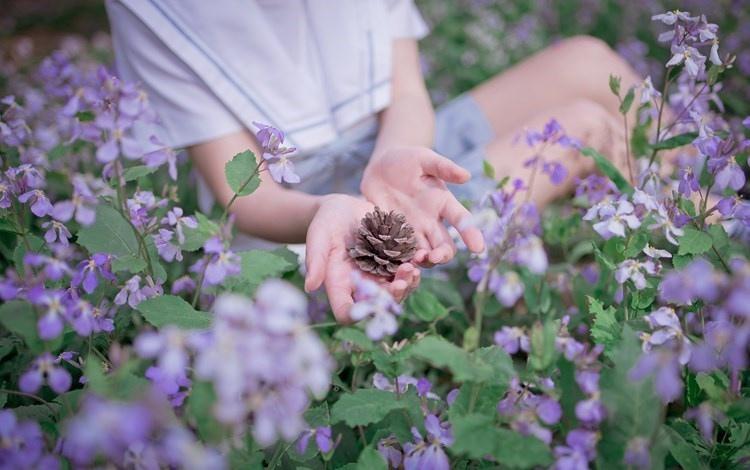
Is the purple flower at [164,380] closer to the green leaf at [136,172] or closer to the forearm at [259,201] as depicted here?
the green leaf at [136,172]

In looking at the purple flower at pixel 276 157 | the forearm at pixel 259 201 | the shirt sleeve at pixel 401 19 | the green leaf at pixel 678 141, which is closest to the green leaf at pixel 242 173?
the purple flower at pixel 276 157

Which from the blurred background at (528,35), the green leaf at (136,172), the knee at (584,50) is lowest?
the blurred background at (528,35)

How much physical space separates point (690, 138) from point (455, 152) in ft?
2.32

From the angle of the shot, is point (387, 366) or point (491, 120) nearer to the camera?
point (387, 366)

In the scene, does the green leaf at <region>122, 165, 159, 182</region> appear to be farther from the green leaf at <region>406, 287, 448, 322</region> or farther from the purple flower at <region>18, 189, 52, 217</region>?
the green leaf at <region>406, 287, 448, 322</region>

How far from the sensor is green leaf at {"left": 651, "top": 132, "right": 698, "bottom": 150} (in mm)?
1187

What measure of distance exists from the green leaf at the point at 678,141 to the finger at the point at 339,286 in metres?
0.60

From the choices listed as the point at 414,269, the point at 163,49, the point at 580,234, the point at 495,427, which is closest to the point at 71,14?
the point at 163,49

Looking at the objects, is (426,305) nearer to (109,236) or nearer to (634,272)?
(634,272)

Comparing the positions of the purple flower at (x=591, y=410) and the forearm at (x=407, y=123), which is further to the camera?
the forearm at (x=407, y=123)

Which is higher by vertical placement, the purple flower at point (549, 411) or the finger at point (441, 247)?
the purple flower at point (549, 411)

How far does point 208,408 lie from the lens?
628mm

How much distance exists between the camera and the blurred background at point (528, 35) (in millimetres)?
A: 2541

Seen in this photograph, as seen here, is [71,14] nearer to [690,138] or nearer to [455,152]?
[455,152]
